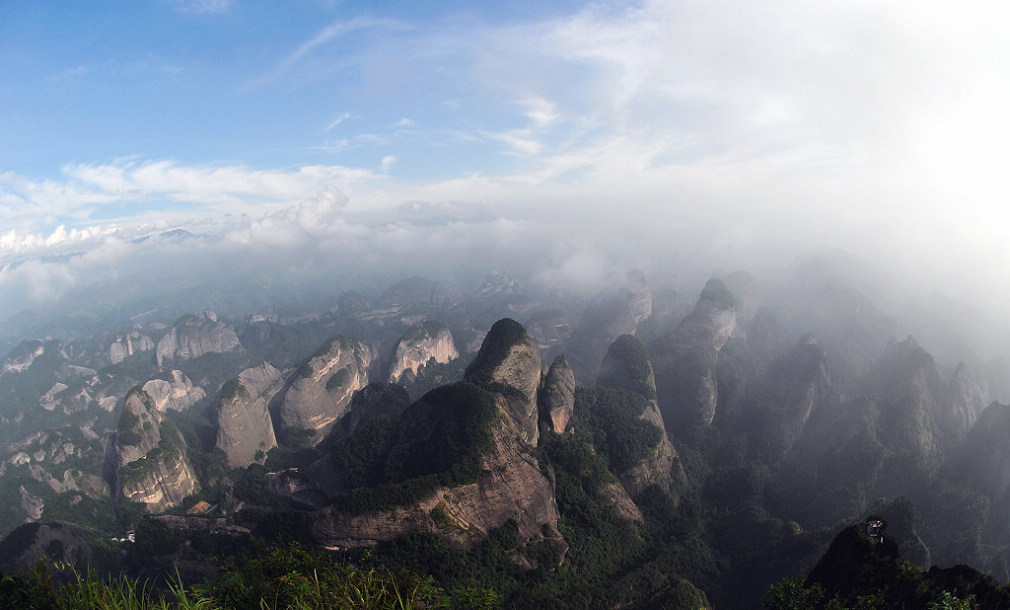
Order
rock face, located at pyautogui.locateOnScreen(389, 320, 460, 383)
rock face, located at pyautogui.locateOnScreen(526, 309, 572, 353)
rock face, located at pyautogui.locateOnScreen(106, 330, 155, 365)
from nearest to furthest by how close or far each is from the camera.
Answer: rock face, located at pyautogui.locateOnScreen(389, 320, 460, 383)
rock face, located at pyautogui.locateOnScreen(526, 309, 572, 353)
rock face, located at pyautogui.locateOnScreen(106, 330, 155, 365)

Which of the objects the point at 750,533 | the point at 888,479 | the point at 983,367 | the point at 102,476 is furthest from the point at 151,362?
the point at 983,367

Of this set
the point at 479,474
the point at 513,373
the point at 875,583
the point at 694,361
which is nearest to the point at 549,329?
the point at 694,361

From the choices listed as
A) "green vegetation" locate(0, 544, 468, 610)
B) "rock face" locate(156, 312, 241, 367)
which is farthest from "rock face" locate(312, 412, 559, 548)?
"rock face" locate(156, 312, 241, 367)

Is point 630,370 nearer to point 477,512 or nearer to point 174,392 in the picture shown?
point 477,512

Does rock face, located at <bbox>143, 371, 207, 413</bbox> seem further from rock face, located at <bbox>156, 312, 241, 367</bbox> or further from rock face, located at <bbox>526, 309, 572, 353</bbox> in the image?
rock face, located at <bbox>526, 309, 572, 353</bbox>

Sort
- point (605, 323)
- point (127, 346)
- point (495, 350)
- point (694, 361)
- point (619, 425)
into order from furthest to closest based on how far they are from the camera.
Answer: point (127, 346)
point (605, 323)
point (694, 361)
point (619, 425)
point (495, 350)

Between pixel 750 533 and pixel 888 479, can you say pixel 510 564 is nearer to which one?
pixel 750 533

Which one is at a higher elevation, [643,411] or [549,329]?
[549,329]
